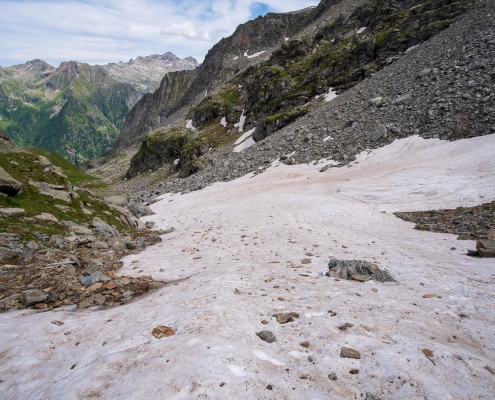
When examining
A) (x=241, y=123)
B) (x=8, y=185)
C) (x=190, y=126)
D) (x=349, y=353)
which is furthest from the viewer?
(x=190, y=126)

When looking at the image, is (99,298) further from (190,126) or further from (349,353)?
(190,126)

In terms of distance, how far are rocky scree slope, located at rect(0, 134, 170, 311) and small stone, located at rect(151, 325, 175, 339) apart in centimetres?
296

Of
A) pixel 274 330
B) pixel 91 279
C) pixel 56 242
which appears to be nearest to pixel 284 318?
pixel 274 330

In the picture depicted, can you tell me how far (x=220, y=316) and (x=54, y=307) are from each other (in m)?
5.49

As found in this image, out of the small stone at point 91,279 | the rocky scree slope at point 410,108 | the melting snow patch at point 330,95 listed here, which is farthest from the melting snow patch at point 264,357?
the melting snow patch at point 330,95

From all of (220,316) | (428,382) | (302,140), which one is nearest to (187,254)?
(220,316)

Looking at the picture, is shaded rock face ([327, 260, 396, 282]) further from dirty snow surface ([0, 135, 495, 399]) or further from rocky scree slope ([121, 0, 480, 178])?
rocky scree slope ([121, 0, 480, 178])

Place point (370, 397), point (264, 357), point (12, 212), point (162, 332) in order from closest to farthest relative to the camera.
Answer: point (370, 397) → point (264, 357) → point (162, 332) → point (12, 212)

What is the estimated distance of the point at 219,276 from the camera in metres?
10.1

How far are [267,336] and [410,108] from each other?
123ft

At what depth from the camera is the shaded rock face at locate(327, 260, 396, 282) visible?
9.77 m

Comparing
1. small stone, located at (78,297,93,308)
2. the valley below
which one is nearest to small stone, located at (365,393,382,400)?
the valley below

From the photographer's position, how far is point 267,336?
6.32 meters

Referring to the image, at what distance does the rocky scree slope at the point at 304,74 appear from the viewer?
5788 centimetres
